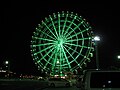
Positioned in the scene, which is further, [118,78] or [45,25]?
[45,25]

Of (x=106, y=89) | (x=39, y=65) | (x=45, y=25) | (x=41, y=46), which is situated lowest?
(x=106, y=89)

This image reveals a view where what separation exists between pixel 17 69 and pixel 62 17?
3243 inches

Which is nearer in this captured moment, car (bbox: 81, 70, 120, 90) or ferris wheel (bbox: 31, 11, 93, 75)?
car (bbox: 81, 70, 120, 90)

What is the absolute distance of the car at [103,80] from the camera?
28.8 ft

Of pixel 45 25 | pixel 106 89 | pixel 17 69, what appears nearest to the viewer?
pixel 106 89

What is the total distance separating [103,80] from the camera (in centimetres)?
895

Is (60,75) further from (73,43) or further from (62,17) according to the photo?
(62,17)

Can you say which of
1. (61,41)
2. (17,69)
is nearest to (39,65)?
(61,41)

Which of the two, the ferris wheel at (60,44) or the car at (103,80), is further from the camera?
the ferris wheel at (60,44)

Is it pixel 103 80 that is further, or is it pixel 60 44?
pixel 60 44

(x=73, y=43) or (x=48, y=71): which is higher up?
(x=73, y=43)

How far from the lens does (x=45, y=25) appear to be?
44.9 metres

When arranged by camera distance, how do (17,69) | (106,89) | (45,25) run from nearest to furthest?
1. (106,89)
2. (45,25)
3. (17,69)

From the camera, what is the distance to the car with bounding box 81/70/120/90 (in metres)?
8.78
